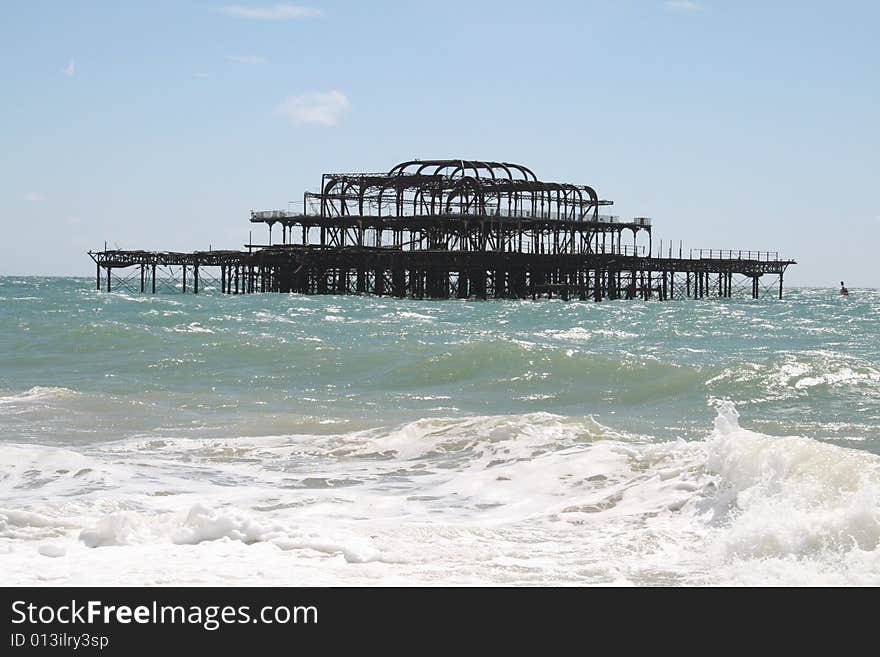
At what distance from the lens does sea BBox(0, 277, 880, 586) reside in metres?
7.71

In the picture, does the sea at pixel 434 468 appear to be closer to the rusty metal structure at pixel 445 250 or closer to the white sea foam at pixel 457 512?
the white sea foam at pixel 457 512

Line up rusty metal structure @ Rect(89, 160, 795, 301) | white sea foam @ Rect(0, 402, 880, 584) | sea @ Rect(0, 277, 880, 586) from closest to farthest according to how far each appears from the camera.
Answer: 1. white sea foam @ Rect(0, 402, 880, 584)
2. sea @ Rect(0, 277, 880, 586)
3. rusty metal structure @ Rect(89, 160, 795, 301)

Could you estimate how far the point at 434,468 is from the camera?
1216 cm

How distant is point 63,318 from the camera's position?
40.9 meters

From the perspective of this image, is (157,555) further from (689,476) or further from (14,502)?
(689,476)

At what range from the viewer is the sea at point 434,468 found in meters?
7.71

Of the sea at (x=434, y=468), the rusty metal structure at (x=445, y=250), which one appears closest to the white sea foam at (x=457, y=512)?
the sea at (x=434, y=468)

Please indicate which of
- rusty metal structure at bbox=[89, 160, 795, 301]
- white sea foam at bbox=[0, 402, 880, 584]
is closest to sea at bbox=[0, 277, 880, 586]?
white sea foam at bbox=[0, 402, 880, 584]

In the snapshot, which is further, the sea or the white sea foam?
the sea

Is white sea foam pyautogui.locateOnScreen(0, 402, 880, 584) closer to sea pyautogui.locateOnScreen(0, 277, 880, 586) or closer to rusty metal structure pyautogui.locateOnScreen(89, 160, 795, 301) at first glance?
sea pyautogui.locateOnScreen(0, 277, 880, 586)

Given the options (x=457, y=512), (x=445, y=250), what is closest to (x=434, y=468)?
(x=457, y=512)

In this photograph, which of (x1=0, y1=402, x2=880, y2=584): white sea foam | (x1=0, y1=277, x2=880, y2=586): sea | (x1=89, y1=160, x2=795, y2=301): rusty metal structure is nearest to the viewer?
(x1=0, y1=402, x2=880, y2=584): white sea foam

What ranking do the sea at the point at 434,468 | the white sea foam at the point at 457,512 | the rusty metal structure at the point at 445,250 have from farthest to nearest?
the rusty metal structure at the point at 445,250 → the sea at the point at 434,468 → the white sea foam at the point at 457,512
